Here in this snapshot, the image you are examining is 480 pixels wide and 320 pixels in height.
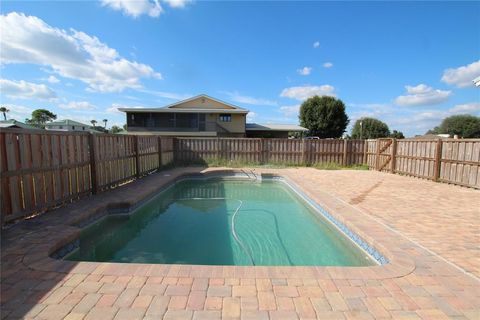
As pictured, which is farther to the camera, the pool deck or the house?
the house

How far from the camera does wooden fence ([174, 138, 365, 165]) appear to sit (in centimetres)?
1468

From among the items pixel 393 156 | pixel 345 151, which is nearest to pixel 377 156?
pixel 393 156

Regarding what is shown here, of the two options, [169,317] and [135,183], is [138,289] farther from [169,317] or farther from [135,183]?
[135,183]

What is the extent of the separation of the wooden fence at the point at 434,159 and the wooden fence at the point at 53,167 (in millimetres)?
10891

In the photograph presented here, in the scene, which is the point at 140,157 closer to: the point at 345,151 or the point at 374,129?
the point at 345,151

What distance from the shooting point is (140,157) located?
32.0 ft

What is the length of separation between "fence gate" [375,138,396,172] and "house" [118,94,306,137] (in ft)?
40.6

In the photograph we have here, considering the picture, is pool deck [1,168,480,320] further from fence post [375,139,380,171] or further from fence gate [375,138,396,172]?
fence post [375,139,380,171]

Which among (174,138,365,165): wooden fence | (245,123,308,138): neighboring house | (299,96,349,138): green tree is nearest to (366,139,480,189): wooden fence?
(174,138,365,165): wooden fence

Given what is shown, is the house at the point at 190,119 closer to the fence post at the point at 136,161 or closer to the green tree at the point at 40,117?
the fence post at the point at 136,161

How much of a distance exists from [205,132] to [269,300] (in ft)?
68.3

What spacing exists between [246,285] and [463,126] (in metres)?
67.3

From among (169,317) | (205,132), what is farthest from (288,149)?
(169,317)

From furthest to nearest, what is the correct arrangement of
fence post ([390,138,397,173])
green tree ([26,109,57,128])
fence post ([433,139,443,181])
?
1. green tree ([26,109,57,128])
2. fence post ([390,138,397,173])
3. fence post ([433,139,443,181])
